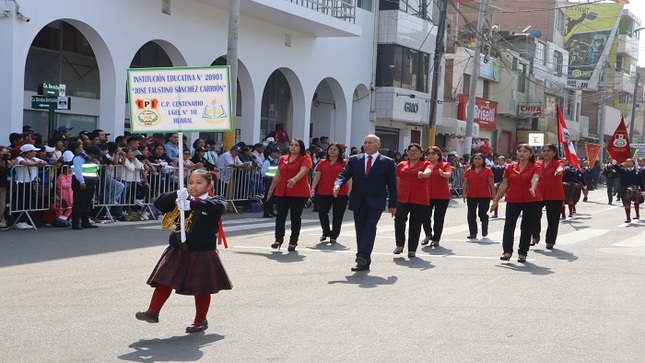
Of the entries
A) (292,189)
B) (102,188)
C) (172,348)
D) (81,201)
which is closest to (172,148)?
(102,188)

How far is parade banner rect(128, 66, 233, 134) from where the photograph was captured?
8406 mm

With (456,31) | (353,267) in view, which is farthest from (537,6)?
(353,267)

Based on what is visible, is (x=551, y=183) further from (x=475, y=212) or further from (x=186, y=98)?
(x=186, y=98)

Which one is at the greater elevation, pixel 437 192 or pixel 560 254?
pixel 437 192

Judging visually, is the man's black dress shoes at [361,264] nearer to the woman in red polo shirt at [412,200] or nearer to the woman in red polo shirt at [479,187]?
the woman in red polo shirt at [412,200]

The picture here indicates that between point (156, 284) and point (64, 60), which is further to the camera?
point (64, 60)

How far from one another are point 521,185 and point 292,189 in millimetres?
3297

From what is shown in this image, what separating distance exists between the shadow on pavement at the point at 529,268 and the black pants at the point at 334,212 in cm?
315

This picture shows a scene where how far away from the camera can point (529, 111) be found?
5422 centimetres

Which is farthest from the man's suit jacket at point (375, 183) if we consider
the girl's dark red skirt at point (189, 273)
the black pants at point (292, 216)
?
the girl's dark red skirt at point (189, 273)

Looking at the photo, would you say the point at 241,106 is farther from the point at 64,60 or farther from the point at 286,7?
the point at 64,60

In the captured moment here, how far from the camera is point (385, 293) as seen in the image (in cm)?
959

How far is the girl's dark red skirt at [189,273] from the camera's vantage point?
7.17m

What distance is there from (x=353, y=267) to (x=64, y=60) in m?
13.9
